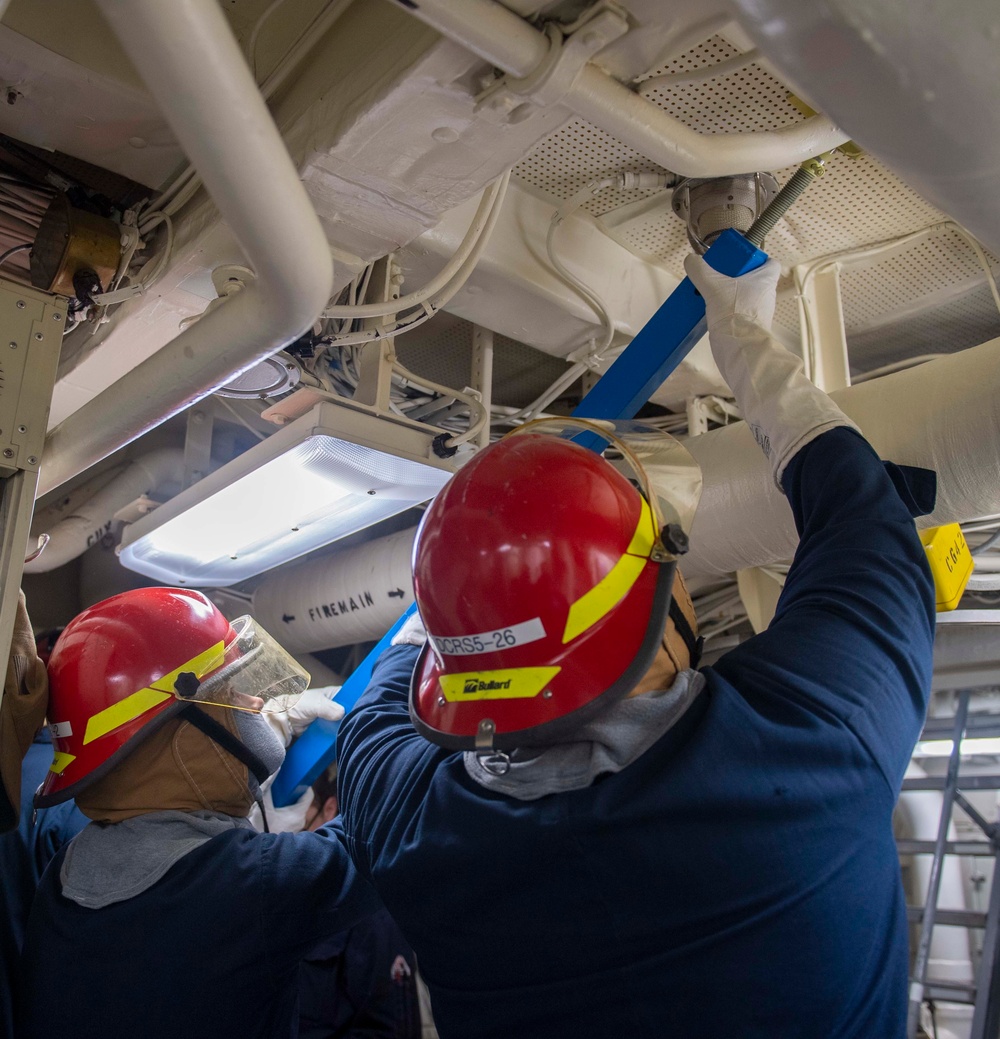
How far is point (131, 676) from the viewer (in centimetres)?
167

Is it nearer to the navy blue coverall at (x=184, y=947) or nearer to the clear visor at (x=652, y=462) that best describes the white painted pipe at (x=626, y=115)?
the clear visor at (x=652, y=462)

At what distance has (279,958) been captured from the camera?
154cm

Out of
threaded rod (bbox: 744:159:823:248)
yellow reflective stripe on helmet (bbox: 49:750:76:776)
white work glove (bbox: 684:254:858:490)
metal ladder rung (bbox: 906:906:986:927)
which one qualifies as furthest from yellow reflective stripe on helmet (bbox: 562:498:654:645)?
metal ladder rung (bbox: 906:906:986:927)

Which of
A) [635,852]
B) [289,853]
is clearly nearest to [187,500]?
[289,853]

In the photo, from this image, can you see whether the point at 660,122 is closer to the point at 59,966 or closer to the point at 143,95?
the point at 143,95

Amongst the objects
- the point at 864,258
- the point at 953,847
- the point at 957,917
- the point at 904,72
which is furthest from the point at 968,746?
the point at 904,72

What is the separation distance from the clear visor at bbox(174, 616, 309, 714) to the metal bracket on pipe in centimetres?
109

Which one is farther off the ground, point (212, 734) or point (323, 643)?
point (323, 643)

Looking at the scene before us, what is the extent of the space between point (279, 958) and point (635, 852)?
827 mm

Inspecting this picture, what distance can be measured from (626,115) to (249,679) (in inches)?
45.8

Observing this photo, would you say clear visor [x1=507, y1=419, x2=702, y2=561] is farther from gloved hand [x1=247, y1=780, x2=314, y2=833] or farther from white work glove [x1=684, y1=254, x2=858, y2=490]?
gloved hand [x1=247, y1=780, x2=314, y2=833]

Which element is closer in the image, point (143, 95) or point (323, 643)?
point (143, 95)

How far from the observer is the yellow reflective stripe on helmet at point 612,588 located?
3.59 feet

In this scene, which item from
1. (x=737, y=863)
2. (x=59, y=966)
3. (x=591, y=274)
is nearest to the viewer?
(x=737, y=863)
